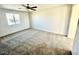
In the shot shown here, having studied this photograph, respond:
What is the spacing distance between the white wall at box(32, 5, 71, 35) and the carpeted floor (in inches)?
4.5

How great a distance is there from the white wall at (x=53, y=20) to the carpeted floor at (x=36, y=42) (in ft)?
0.38

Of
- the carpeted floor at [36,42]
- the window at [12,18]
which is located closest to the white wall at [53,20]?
the carpeted floor at [36,42]

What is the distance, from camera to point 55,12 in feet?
4.20

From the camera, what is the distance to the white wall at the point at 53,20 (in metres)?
1.28

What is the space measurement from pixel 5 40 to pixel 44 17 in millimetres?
829

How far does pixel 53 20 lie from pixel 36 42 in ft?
1.73

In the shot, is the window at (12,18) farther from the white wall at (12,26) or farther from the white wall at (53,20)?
the white wall at (53,20)

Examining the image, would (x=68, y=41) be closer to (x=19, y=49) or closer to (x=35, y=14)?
(x=35, y=14)

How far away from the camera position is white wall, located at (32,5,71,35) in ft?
4.21

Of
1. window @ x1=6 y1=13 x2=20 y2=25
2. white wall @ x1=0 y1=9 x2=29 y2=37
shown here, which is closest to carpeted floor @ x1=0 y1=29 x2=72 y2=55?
white wall @ x1=0 y1=9 x2=29 y2=37

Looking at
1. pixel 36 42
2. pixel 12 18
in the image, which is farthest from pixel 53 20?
pixel 12 18

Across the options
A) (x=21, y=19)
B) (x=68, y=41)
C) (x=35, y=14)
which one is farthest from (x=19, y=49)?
(x=68, y=41)

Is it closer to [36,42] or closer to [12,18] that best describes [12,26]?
[12,18]

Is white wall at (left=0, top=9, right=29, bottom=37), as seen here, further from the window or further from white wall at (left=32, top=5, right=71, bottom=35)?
white wall at (left=32, top=5, right=71, bottom=35)
